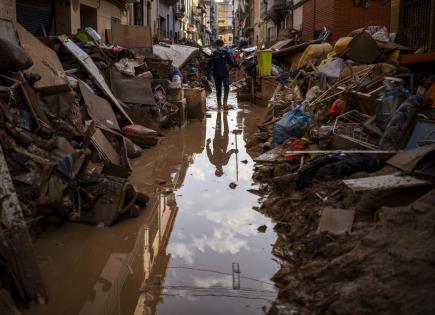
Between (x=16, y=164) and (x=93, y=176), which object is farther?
(x=93, y=176)

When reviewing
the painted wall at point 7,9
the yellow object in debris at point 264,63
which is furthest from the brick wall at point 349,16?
the painted wall at point 7,9

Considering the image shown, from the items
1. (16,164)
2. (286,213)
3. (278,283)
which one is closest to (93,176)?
(16,164)

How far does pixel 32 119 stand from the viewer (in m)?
5.96

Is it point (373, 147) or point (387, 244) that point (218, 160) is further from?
point (387, 244)

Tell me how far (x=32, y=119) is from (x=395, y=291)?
4.60m

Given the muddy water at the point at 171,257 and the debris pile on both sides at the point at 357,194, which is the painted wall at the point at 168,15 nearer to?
the debris pile on both sides at the point at 357,194

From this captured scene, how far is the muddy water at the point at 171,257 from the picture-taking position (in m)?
3.62

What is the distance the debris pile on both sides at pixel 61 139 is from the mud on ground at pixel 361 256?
1.76 metres

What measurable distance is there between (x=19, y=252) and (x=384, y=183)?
123 inches

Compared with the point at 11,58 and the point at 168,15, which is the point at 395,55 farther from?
the point at 168,15

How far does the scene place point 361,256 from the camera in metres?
3.55

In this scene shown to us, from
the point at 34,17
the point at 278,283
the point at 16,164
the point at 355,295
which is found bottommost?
the point at 278,283

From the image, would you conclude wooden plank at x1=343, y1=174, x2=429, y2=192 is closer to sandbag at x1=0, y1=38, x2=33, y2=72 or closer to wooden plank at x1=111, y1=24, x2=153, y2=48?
sandbag at x1=0, y1=38, x2=33, y2=72

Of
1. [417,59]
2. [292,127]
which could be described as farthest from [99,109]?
[417,59]
